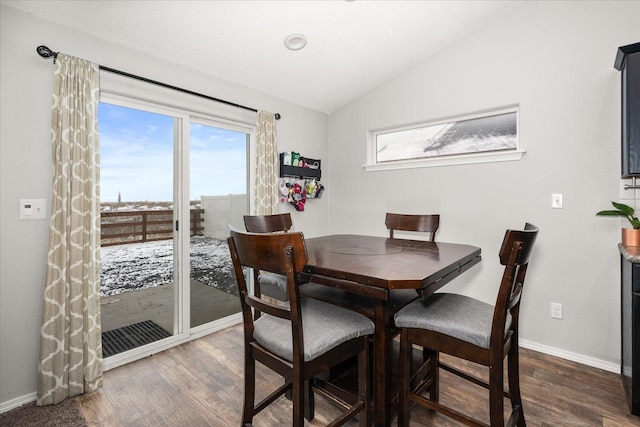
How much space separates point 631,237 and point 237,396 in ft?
8.49

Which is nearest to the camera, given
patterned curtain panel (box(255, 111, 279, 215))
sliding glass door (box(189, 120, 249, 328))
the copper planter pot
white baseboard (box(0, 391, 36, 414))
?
white baseboard (box(0, 391, 36, 414))

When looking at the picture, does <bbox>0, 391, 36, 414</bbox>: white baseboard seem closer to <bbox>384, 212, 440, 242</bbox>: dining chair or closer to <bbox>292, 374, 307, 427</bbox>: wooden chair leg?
<bbox>292, 374, 307, 427</bbox>: wooden chair leg

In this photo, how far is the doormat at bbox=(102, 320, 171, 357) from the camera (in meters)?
2.29

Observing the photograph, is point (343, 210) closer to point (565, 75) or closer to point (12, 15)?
point (565, 75)

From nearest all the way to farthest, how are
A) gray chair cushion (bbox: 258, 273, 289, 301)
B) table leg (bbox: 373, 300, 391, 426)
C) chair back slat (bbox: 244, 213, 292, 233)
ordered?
1. table leg (bbox: 373, 300, 391, 426)
2. gray chair cushion (bbox: 258, 273, 289, 301)
3. chair back slat (bbox: 244, 213, 292, 233)

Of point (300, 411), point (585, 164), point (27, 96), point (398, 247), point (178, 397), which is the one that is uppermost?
point (27, 96)

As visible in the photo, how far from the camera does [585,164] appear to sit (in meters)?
2.23

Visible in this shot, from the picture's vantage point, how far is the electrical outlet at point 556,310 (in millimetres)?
2359

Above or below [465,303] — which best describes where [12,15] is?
above

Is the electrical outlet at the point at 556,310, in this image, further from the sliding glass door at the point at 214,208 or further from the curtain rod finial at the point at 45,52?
the curtain rod finial at the point at 45,52

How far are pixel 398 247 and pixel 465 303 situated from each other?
0.61m

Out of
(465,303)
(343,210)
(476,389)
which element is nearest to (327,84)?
(343,210)

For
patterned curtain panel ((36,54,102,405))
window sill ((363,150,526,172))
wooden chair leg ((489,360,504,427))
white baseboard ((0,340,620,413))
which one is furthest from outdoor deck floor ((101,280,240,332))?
wooden chair leg ((489,360,504,427))

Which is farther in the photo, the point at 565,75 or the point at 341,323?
the point at 565,75
